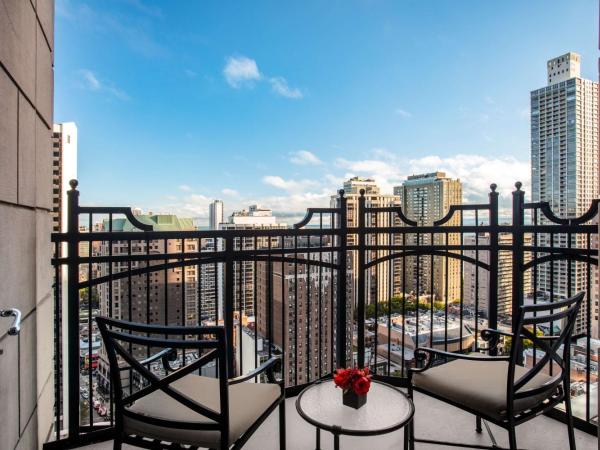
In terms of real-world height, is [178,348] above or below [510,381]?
above

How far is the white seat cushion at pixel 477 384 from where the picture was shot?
1.57 m

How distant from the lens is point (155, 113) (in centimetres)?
825

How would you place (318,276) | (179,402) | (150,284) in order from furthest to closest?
1. (318,276)
2. (150,284)
3. (179,402)

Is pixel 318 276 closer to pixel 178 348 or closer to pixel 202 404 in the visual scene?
pixel 202 404

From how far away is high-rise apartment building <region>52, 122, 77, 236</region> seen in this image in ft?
6.74

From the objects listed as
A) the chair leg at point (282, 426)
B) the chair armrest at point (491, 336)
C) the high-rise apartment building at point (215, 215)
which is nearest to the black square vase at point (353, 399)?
the chair leg at point (282, 426)

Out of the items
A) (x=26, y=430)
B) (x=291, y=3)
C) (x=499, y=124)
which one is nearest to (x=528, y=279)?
(x=26, y=430)

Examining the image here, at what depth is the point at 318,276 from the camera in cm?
289

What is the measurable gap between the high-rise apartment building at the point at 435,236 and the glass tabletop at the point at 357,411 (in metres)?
1.28

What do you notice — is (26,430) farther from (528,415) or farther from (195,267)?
(528,415)

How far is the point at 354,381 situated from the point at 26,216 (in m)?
1.67

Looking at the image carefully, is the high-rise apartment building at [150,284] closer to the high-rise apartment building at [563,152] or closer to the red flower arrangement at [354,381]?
the red flower arrangement at [354,381]

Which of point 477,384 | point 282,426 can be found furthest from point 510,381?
point 282,426

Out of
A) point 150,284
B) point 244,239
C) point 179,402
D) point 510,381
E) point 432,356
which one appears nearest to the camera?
point 179,402
